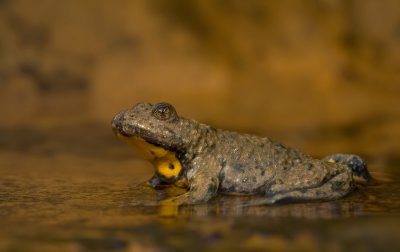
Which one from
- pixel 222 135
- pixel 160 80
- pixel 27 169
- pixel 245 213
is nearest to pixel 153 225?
pixel 245 213

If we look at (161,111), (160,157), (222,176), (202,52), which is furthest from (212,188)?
(202,52)

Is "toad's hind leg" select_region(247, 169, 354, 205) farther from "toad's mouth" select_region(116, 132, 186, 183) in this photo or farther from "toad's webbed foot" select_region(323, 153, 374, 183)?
"toad's mouth" select_region(116, 132, 186, 183)

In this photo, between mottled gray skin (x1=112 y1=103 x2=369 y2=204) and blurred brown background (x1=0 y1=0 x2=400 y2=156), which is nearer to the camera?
mottled gray skin (x1=112 y1=103 x2=369 y2=204)

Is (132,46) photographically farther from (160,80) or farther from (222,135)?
(222,135)

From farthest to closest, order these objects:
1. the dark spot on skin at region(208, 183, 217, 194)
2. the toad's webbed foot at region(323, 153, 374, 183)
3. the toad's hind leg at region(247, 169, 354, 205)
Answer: the toad's webbed foot at region(323, 153, 374, 183) < the dark spot on skin at region(208, 183, 217, 194) < the toad's hind leg at region(247, 169, 354, 205)

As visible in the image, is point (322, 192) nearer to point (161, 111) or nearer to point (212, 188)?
point (212, 188)

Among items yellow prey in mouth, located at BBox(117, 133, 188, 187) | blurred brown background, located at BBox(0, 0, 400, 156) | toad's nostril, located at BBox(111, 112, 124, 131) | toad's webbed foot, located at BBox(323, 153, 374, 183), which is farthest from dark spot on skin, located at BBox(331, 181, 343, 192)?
blurred brown background, located at BBox(0, 0, 400, 156)
